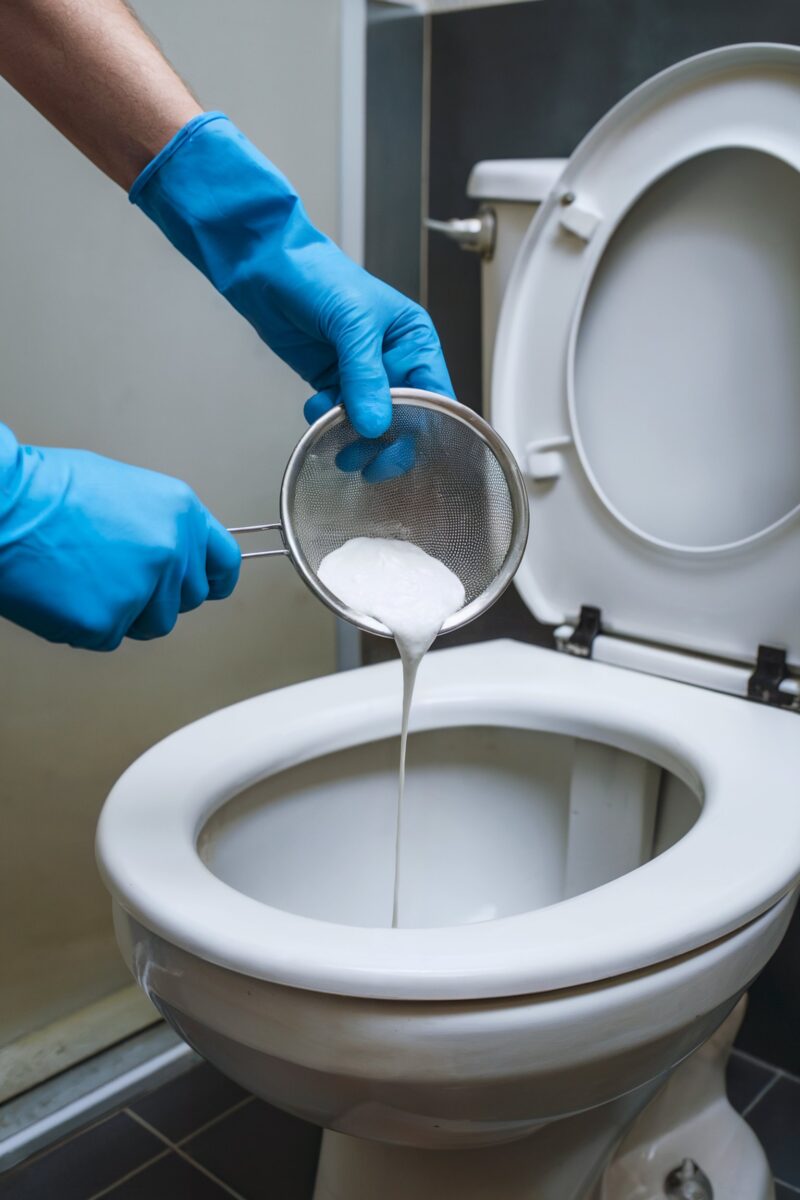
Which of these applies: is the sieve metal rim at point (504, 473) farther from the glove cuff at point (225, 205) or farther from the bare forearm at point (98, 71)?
the bare forearm at point (98, 71)

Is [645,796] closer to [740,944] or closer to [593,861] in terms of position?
[593,861]

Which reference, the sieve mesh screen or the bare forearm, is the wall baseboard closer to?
the sieve mesh screen

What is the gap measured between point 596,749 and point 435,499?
0.24m

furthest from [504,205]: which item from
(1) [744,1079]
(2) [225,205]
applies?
(1) [744,1079]

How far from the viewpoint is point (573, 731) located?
0.75 m

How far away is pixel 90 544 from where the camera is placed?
484 mm

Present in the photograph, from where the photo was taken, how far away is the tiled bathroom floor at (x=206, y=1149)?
852 mm

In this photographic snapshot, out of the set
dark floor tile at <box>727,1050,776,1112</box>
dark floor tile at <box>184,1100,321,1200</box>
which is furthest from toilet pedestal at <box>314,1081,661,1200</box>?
dark floor tile at <box>727,1050,776,1112</box>

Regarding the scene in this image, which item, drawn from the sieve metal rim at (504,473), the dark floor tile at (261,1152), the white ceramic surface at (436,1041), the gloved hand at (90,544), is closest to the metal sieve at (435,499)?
the sieve metal rim at (504,473)

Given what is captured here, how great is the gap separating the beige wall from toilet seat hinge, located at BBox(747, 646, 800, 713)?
19.3 inches

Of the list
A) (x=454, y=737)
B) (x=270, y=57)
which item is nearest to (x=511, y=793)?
(x=454, y=737)

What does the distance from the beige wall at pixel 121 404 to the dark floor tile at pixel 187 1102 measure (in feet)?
0.36

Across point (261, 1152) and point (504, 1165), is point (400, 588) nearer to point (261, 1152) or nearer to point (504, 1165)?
point (504, 1165)

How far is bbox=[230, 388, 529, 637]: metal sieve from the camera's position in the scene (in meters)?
0.61
